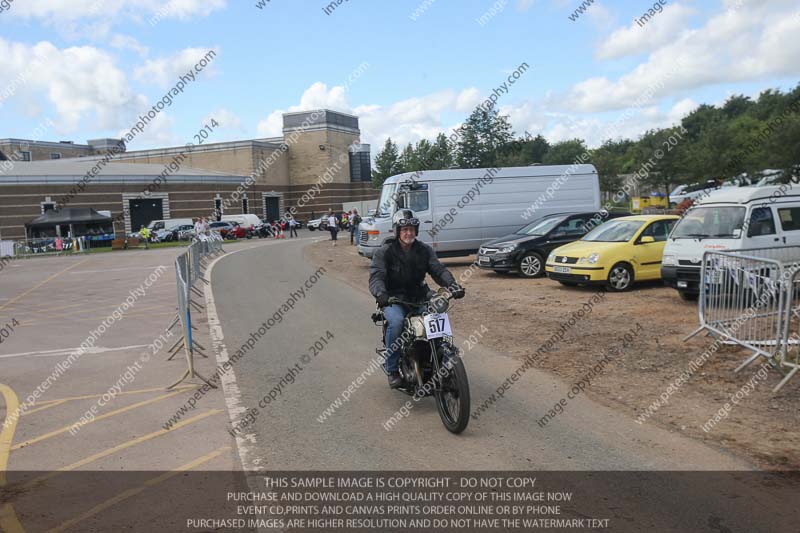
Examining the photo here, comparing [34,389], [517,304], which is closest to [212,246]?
[517,304]

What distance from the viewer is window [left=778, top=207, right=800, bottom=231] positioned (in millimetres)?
11523

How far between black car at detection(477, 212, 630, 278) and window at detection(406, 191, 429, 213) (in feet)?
11.8

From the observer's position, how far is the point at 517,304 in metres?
12.6

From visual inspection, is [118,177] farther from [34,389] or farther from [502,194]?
[34,389]

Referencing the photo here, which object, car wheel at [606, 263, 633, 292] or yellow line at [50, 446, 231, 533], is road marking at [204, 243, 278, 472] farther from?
car wheel at [606, 263, 633, 292]

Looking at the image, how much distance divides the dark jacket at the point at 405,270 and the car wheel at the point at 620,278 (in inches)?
309

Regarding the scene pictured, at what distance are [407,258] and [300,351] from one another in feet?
10.8

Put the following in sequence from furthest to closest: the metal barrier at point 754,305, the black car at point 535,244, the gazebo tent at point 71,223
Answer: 1. the gazebo tent at point 71,223
2. the black car at point 535,244
3. the metal barrier at point 754,305

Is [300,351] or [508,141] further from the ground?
[508,141]

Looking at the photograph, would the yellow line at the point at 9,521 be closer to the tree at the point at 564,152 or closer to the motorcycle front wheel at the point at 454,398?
the motorcycle front wheel at the point at 454,398

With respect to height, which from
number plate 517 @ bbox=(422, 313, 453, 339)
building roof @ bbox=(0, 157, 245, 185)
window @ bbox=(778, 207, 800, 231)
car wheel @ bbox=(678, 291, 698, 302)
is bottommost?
car wheel @ bbox=(678, 291, 698, 302)

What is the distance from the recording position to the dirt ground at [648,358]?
566 centimetres

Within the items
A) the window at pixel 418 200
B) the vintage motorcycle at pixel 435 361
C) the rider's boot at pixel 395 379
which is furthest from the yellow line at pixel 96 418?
the window at pixel 418 200

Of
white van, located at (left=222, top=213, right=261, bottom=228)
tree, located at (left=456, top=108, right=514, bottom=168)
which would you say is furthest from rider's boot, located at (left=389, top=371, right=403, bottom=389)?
tree, located at (left=456, top=108, right=514, bottom=168)
